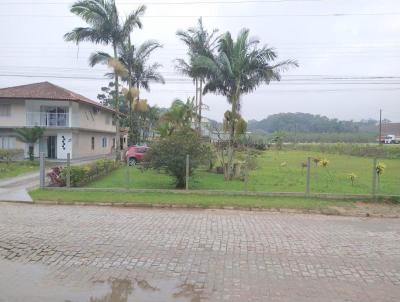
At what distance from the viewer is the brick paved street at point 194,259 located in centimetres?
491

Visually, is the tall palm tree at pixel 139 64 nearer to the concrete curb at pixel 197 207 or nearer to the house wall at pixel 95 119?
the house wall at pixel 95 119

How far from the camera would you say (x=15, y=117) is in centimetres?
3231

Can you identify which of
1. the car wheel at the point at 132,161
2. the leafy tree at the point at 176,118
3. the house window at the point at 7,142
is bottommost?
the car wheel at the point at 132,161

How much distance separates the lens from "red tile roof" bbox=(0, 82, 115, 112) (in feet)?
102

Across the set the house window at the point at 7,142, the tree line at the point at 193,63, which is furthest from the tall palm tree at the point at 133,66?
the house window at the point at 7,142

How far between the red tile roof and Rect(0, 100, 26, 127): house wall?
2.92 feet

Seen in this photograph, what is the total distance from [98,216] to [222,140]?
1173 cm

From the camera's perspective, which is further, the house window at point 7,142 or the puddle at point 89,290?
the house window at point 7,142

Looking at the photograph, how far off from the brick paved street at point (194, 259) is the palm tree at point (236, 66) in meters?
9.87

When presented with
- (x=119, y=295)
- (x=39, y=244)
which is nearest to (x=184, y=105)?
(x=39, y=244)

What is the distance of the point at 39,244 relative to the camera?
697cm

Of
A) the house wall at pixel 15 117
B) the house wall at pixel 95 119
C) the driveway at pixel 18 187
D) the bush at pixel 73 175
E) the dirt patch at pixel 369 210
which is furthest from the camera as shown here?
the house wall at pixel 95 119

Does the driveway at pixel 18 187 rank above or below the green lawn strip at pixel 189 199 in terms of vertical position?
below

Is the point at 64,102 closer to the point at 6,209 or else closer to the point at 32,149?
the point at 32,149
